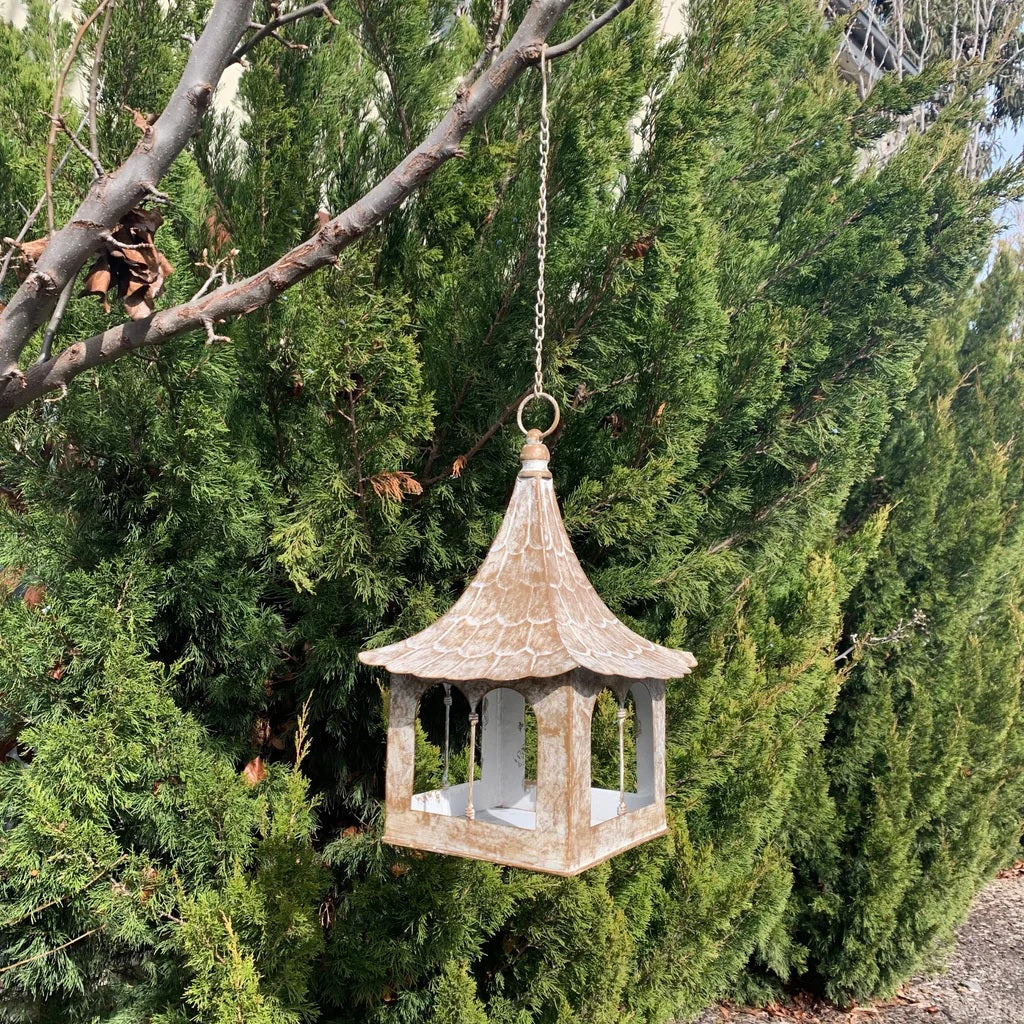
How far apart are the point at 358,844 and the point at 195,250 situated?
1.66 m

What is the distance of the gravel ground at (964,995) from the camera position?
4.65 metres

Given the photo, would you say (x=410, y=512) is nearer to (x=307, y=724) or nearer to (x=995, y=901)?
(x=307, y=724)

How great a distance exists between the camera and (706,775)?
9.72ft

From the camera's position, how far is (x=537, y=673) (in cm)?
154

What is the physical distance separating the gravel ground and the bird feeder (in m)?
3.32

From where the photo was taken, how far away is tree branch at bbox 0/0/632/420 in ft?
4.61

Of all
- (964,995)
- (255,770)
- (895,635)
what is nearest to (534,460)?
(255,770)

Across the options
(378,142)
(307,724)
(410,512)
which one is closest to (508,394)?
(410,512)

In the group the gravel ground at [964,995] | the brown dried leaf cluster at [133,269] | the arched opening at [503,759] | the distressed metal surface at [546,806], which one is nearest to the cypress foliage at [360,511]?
the arched opening at [503,759]

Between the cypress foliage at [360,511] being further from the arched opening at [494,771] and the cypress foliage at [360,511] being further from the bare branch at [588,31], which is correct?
the bare branch at [588,31]

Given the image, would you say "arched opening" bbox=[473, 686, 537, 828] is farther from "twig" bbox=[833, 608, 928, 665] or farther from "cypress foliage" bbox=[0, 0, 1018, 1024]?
"twig" bbox=[833, 608, 928, 665]

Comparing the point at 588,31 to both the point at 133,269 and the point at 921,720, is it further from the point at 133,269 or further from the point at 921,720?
the point at 921,720

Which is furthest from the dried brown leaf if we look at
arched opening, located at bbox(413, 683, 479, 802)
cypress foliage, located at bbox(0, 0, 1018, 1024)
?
arched opening, located at bbox(413, 683, 479, 802)

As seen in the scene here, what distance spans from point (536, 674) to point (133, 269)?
0.93 metres
